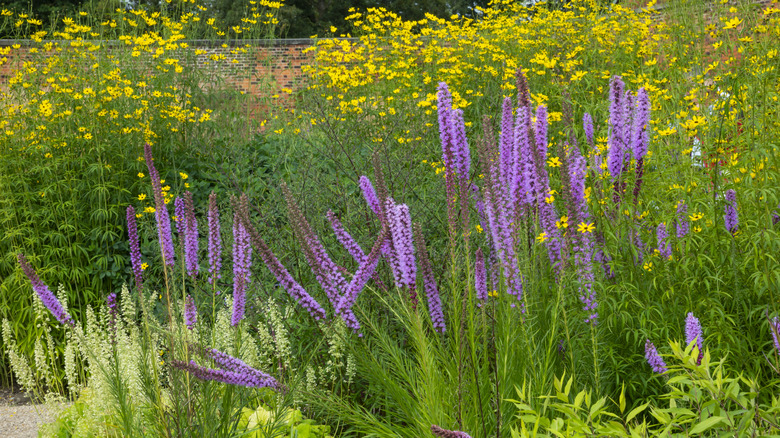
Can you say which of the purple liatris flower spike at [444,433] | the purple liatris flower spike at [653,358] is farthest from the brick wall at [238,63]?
the purple liatris flower spike at [444,433]

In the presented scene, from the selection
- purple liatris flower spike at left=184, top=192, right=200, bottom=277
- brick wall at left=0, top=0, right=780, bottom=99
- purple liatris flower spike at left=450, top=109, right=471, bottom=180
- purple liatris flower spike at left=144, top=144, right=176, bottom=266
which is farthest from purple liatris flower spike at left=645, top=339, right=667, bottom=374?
brick wall at left=0, top=0, right=780, bottom=99

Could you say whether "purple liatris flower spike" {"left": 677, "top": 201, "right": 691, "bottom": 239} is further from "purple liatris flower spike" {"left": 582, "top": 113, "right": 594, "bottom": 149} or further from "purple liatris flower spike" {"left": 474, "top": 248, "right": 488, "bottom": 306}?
"purple liatris flower spike" {"left": 474, "top": 248, "right": 488, "bottom": 306}

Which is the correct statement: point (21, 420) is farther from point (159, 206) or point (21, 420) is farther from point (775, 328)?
point (775, 328)

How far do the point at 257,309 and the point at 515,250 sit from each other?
147cm

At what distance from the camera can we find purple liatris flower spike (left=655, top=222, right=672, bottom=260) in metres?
2.91

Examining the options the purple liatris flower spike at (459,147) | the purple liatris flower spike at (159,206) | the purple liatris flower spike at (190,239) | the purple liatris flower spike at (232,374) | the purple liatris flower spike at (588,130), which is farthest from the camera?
the purple liatris flower spike at (588,130)

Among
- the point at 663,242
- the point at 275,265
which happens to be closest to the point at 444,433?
the point at 275,265

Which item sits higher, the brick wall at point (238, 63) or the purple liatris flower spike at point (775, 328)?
the brick wall at point (238, 63)

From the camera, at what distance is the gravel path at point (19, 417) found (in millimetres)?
4395

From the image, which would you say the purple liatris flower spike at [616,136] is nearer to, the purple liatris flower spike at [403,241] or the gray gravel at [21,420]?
the purple liatris flower spike at [403,241]

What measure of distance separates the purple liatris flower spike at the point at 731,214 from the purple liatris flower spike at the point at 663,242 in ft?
A: 0.92

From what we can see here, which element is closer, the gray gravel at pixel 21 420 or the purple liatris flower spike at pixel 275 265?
the purple liatris flower spike at pixel 275 265

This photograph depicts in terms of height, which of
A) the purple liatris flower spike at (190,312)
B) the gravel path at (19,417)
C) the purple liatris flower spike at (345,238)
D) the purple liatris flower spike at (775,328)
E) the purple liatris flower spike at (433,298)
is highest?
the purple liatris flower spike at (775,328)

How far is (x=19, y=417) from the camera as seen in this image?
4711 mm
